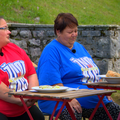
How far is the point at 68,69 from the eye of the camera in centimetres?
255

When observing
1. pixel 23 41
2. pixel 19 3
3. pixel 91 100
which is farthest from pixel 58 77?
pixel 19 3

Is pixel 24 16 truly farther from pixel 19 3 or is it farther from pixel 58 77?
pixel 58 77

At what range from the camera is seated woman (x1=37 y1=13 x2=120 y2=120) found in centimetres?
250

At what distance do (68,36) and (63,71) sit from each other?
1.42ft

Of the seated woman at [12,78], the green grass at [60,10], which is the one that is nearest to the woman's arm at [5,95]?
the seated woman at [12,78]

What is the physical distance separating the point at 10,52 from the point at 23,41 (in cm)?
276

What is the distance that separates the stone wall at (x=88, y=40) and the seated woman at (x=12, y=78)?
2.66 meters

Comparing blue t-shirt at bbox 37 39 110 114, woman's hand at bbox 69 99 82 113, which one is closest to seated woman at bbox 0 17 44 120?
blue t-shirt at bbox 37 39 110 114

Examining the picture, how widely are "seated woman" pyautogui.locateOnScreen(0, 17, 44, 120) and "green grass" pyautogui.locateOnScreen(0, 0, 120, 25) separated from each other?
4327 millimetres

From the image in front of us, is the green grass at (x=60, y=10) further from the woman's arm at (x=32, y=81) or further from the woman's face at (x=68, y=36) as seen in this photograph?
the woman's arm at (x=32, y=81)

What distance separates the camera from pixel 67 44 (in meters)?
2.80

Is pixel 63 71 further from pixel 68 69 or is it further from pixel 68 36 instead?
pixel 68 36

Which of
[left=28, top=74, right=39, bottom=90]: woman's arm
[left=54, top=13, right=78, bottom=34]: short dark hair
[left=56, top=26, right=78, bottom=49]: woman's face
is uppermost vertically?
[left=54, top=13, right=78, bottom=34]: short dark hair

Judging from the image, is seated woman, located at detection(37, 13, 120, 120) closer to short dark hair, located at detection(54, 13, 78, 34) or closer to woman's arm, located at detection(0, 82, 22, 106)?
short dark hair, located at detection(54, 13, 78, 34)
